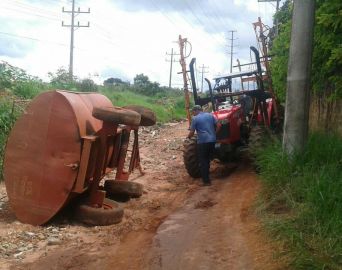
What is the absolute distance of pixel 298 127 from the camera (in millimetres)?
7492

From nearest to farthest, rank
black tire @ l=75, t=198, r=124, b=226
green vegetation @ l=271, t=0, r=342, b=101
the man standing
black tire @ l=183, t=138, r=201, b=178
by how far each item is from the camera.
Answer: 1. black tire @ l=75, t=198, r=124, b=226
2. green vegetation @ l=271, t=0, r=342, b=101
3. the man standing
4. black tire @ l=183, t=138, r=201, b=178

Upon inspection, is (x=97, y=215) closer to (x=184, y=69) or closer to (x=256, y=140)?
(x=256, y=140)

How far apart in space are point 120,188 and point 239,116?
149 inches

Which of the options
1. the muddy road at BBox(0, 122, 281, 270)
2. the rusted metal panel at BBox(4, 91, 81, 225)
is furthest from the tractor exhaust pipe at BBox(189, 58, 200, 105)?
the rusted metal panel at BBox(4, 91, 81, 225)

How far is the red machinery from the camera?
6488 millimetres

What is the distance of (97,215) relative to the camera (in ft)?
21.7

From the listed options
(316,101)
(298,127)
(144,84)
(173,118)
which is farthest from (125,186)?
(144,84)

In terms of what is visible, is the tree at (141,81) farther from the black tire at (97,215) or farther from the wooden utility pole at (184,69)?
the black tire at (97,215)

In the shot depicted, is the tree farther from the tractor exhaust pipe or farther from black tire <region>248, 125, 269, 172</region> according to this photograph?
black tire <region>248, 125, 269, 172</region>

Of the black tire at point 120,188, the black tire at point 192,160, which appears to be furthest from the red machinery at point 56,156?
the black tire at point 192,160

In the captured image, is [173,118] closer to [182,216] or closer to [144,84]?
[144,84]

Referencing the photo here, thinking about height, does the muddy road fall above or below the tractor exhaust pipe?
below

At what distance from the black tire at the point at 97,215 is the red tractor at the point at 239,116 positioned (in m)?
3.57

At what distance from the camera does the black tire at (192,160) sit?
397 inches
